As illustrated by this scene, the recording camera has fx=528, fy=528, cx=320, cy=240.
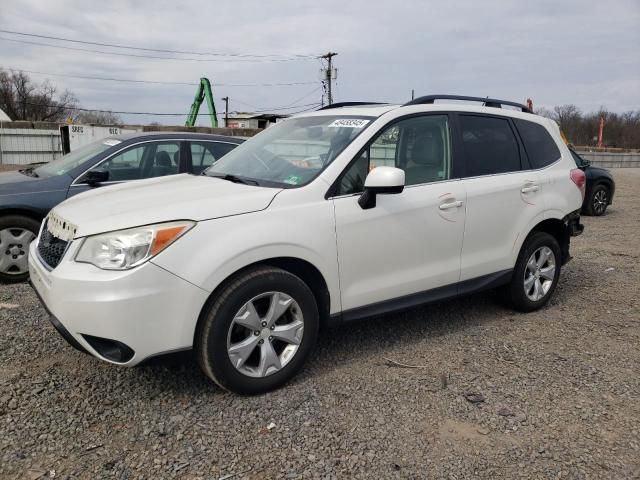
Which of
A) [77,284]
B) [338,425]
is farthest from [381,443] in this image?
[77,284]

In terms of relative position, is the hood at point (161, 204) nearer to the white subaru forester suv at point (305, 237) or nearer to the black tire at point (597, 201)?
the white subaru forester suv at point (305, 237)

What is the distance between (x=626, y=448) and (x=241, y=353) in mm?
2076

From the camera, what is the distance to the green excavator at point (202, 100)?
43.3 meters

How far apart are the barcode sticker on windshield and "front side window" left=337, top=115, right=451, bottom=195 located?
154 mm

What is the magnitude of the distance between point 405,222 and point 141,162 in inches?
134

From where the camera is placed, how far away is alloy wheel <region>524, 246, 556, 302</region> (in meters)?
4.61

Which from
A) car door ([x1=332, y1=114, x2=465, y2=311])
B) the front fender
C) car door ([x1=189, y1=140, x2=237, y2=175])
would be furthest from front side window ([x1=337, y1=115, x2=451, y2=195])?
car door ([x1=189, y1=140, x2=237, y2=175])

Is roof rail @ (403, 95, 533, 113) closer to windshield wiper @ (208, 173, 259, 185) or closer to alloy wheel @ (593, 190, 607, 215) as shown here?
windshield wiper @ (208, 173, 259, 185)

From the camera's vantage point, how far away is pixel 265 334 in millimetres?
3080

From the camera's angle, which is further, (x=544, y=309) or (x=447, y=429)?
(x=544, y=309)

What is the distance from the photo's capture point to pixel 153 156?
19.0ft

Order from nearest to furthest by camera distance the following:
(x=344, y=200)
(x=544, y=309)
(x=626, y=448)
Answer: (x=626, y=448) < (x=344, y=200) < (x=544, y=309)

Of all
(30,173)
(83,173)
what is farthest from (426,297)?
(30,173)

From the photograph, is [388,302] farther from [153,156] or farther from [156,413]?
[153,156]
